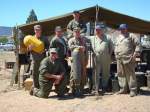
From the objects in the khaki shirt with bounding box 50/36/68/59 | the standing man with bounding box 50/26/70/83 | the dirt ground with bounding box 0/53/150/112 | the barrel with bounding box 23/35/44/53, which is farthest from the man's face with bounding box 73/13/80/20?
the dirt ground with bounding box 0/53/150/112

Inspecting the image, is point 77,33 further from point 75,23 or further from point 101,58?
point 101,58

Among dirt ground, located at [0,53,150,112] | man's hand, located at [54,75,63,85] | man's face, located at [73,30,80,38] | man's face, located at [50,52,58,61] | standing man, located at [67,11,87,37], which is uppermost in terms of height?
standing man, located at [67,11,87,37]

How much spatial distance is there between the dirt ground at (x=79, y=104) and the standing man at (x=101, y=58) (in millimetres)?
403

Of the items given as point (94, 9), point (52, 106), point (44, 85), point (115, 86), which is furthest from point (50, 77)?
point (94, 9)

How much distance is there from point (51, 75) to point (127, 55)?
2115 millimetres

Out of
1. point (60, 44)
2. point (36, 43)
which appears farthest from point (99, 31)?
point (36, 43)

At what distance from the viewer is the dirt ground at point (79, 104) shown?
9.84 meters

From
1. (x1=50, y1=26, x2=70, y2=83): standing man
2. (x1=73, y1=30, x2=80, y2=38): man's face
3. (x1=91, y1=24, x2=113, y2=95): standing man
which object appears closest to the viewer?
(x1=73, y1=30, x2=80, y2=38): man's face

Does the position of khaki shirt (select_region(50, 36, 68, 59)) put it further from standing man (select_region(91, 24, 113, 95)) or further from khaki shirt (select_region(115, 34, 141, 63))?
khaki shirt (select_region(115, 34, 141, 63))

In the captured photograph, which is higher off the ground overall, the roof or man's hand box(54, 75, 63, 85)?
the roof

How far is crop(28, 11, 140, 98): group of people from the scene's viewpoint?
1113cm

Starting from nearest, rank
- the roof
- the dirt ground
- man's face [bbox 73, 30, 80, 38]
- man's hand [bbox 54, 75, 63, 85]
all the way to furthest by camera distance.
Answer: the dirt ground, man's hand [bbox 54, 75, 63, 85], man's face [bbox 73, 30, 80, 38], the roof

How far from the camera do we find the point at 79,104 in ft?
34.0

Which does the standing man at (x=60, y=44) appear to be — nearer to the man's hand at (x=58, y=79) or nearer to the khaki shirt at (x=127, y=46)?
the man's hand at (x=58, y=79)
